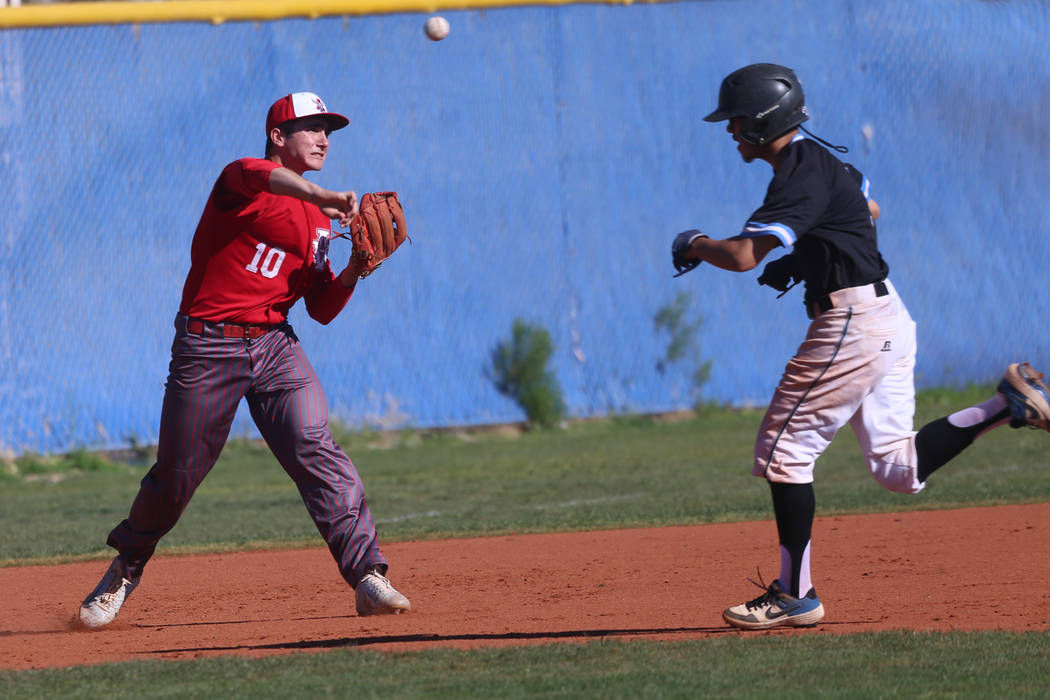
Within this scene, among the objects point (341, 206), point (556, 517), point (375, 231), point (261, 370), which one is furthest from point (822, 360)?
point (556, 517)

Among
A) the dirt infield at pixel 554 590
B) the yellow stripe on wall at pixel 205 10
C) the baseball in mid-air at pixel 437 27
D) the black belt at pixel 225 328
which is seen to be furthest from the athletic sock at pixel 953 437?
the yellow stripe on wall at pixel 205 10

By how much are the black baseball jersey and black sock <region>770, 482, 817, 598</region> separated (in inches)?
24.5

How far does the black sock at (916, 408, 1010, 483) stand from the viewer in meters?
4.78

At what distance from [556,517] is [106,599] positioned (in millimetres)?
3684

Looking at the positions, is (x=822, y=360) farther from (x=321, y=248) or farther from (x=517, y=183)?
(x=517, y=183)

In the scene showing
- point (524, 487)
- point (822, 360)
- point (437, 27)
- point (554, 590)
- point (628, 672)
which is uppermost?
point (437, 27)

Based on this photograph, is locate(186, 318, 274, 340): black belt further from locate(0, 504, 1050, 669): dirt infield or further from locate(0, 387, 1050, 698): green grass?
locate(0, 387, 1050, 698): green grass

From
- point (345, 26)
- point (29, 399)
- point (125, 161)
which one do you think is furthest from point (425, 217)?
point (29, 399)

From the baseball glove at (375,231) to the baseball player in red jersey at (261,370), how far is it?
70 millimetres

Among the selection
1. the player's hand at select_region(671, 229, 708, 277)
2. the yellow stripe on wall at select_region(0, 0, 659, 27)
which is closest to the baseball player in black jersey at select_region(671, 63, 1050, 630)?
the player's hand at select_region(671, 229, 708, 277)

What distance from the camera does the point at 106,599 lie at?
5.45 metres

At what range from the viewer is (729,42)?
14172mm

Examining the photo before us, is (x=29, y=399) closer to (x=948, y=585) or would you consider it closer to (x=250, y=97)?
(x=250, y=97)

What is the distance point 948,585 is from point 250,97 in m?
9.09
